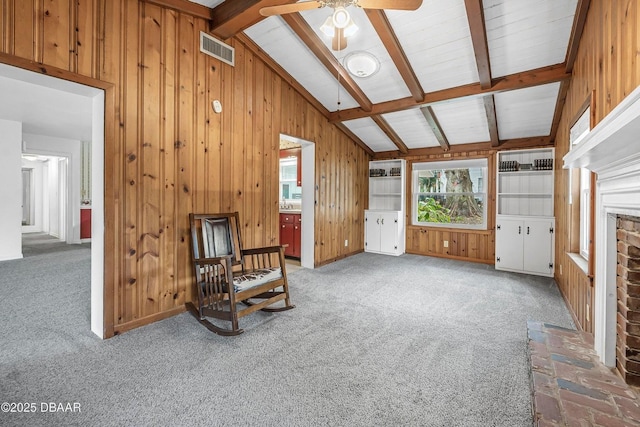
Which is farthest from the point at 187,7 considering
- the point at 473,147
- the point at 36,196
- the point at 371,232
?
the point at 36,196

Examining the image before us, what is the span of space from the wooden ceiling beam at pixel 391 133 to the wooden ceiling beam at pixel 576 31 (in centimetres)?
240

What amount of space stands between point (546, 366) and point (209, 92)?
3676mm

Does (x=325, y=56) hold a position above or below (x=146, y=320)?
above

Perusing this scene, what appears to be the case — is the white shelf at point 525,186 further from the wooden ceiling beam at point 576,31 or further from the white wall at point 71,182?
the white wall at point 71,182

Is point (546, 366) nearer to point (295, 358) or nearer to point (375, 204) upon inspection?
point (295, 358)

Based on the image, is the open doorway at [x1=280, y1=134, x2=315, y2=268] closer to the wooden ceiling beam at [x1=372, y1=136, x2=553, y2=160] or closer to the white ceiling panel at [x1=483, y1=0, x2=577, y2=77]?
the wooden ceiling beam at [x1=372, y1=136, x2=553, y2=160]

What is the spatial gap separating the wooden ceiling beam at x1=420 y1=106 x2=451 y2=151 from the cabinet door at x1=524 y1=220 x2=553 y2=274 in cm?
189

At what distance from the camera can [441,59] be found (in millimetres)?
3398

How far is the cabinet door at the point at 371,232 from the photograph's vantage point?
20.0 ft

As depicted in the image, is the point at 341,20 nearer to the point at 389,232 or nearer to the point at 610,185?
the point at 610,185

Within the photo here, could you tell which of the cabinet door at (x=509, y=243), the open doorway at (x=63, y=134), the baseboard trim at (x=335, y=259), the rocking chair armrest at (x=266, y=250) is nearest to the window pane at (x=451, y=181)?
the cabinet door at (x=509, y=243)

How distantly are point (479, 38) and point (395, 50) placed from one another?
808 millimetres

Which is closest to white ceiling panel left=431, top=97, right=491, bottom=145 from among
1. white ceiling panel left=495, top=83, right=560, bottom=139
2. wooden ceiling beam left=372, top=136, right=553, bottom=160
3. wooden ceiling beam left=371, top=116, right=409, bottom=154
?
wooden ceiling beam left=372, top=136, right=553, bottom=160

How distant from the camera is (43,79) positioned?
213 cm
